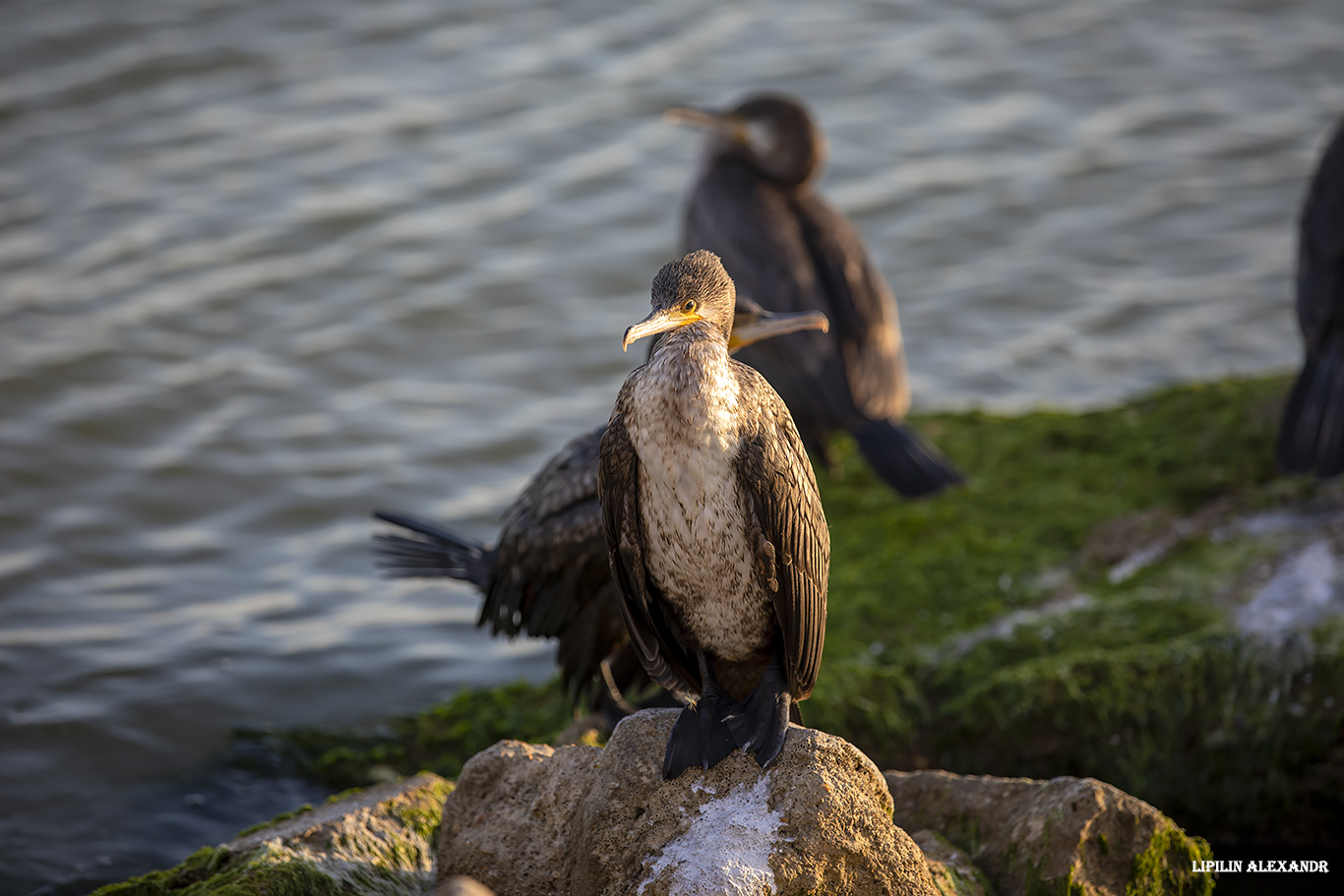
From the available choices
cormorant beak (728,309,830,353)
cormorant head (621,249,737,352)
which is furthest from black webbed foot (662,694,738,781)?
cormorant beak (728,309,830,353)

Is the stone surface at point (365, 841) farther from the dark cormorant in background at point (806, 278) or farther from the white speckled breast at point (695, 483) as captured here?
the dark cormorant in background at point (806, 278)

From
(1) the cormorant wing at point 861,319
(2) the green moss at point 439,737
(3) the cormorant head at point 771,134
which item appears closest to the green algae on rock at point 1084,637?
(2) the green moss at point 439,737

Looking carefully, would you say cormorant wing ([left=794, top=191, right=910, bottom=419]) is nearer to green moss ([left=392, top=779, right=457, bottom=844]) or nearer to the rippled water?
the rippled water

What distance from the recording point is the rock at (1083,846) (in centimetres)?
338

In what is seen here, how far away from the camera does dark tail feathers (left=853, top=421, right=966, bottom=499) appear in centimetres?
633

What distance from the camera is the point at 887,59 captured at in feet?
39.2

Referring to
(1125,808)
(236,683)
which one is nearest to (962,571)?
(1125,808)

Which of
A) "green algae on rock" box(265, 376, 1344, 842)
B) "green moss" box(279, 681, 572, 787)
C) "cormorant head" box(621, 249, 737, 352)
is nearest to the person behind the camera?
"cormorant head" box(621, 249, 737, 352)

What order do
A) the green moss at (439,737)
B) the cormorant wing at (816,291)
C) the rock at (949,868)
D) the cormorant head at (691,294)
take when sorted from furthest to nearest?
the cormorant wing at (816,291) < the green moss at (439,737) < the rock at (949,868) < the cormorant head at (691,294)

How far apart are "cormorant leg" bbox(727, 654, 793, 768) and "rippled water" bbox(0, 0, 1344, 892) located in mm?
2434

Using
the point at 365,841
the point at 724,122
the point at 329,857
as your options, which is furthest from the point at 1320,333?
the point at 329,857

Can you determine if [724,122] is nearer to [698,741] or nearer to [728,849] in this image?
[698,741]

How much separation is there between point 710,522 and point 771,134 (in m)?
4.75

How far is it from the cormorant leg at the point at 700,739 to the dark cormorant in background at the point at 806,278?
3.19 metres
